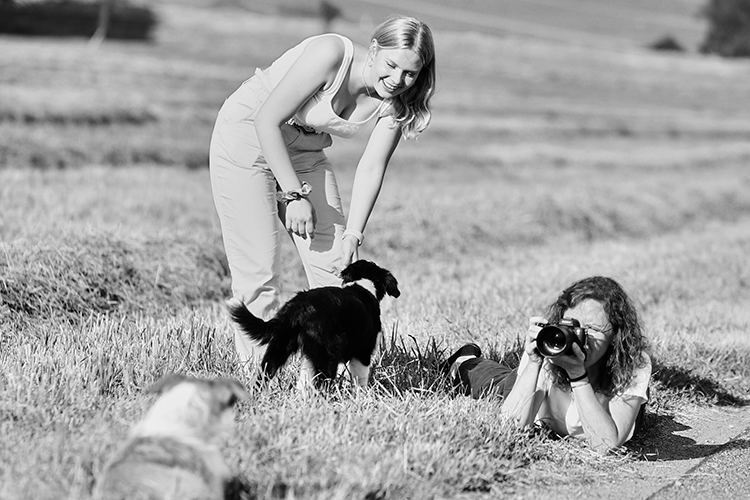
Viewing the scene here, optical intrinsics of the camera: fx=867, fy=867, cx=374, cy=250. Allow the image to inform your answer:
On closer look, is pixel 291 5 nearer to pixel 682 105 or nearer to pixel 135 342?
pixel 682 105

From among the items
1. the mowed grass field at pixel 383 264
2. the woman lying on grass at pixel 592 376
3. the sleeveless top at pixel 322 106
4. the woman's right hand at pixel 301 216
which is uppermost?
the sleeveless top at pixel 322 106

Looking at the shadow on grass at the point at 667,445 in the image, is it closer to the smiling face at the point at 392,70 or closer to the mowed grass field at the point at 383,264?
the mowed grass field at the point at 383,264

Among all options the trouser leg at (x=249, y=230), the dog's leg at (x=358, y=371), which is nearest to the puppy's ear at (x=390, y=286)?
the dog's leg at (x=358, y=371)

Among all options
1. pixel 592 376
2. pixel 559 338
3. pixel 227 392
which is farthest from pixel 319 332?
pixel 592 376

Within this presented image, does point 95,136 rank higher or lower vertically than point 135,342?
lower

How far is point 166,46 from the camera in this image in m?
53.4

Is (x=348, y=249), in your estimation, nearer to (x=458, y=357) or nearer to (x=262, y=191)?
(x=262, y=191)

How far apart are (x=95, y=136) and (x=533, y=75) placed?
1671 inches

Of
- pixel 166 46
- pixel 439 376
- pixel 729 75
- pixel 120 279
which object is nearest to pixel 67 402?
pixel 439 376

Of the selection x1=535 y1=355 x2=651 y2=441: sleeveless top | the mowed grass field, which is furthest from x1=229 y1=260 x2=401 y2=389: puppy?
x1=535 y1=355 x2=651 y2=441: sleeveless top

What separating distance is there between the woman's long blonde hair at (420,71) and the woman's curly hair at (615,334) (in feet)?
3.89

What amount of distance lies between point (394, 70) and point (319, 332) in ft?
4.28

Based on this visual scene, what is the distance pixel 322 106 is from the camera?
14.1 ft

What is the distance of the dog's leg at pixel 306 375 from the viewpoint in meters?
4.11
